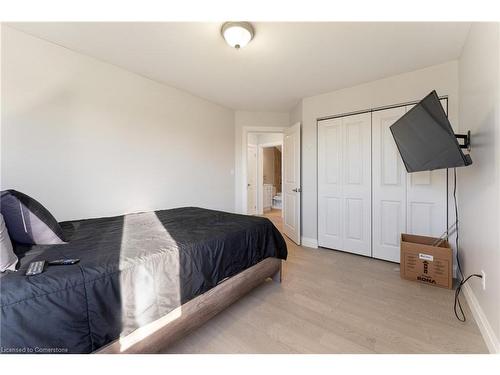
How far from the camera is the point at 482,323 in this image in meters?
1.53

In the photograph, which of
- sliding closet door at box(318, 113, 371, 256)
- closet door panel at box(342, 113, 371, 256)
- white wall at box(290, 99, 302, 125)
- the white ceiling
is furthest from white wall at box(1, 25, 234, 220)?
closet door panel at box(342, 113, 371, 256)

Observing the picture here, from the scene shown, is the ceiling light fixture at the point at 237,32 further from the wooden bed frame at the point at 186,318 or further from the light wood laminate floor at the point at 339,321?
the light wood laminate floor at the point at 339,321

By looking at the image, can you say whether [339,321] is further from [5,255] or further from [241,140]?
[241,140]

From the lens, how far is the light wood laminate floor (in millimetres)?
1430

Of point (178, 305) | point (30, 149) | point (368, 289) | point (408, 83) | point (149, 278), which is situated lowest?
point (368, 289)

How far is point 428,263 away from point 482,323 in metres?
0.72

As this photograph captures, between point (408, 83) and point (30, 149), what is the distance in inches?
156

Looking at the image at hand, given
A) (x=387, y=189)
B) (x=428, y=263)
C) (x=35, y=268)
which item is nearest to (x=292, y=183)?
(x=387, y=189)

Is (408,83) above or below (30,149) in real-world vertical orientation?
above

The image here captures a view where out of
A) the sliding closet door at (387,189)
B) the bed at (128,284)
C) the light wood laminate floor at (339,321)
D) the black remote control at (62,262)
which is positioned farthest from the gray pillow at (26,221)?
the sliding closet door at (387,189)

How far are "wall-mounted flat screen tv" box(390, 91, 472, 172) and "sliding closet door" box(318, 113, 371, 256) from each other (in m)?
0.86

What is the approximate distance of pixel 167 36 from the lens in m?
1.94
